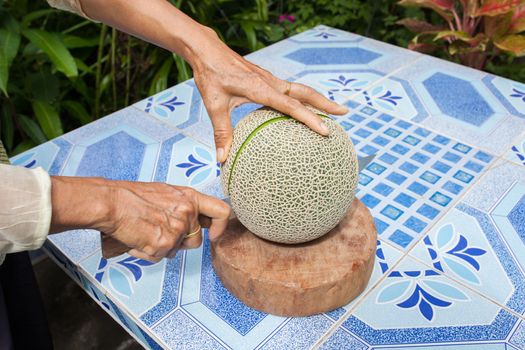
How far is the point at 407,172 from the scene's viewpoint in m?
1.37

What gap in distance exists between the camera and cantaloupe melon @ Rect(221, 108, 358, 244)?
2.86ft

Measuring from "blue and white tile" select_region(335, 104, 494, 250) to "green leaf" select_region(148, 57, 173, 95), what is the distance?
1.07 metres

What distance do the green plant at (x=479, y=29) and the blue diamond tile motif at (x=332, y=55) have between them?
451 millimetres

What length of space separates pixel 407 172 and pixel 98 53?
159 centimetres

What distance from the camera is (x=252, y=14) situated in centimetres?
268

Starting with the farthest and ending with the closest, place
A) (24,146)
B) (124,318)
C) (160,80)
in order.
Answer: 1. (160,80)
2. (24,146)
3. (124,318)

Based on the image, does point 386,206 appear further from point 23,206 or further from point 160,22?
point 23,206

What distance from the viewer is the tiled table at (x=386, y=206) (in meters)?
0.96

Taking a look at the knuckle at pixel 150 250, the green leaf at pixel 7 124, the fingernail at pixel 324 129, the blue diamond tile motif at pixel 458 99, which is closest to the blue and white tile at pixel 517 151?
the blue diamond tile motif at pixel 458 99

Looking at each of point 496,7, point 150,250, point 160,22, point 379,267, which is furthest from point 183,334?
point 496,7

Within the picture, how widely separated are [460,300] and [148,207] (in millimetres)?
678

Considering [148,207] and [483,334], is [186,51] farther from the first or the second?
[483,334]

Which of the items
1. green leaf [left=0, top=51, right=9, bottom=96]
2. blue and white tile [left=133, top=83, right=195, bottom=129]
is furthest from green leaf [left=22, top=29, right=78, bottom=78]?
blue and white tile [left=133, top=83, right=195, bottom=129]

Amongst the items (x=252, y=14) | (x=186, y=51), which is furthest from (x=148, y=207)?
(x=252, y=14)
